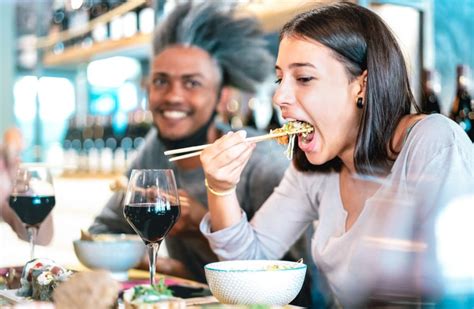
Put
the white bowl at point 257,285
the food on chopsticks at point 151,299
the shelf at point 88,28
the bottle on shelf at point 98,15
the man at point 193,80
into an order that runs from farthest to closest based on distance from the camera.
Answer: the bottle on shelf at point 98,15 → the shelf at point 88,28 → the man at point 193,80 → the white bowl at point 257,285 → the food on chopsticks at point 151,299

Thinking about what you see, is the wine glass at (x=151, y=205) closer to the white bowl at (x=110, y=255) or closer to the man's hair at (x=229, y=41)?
the white bowl at (x=110, y=255)

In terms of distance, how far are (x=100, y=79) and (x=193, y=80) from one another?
1.85 metres

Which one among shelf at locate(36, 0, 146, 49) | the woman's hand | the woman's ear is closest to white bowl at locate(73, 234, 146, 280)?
the woman's hand

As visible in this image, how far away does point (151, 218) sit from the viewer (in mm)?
1205

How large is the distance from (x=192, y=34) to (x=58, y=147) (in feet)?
7.12

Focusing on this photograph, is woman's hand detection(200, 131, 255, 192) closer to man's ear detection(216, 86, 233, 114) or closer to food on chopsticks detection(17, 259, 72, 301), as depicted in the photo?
food on chopsticks detection(17, 259, 72, 301)

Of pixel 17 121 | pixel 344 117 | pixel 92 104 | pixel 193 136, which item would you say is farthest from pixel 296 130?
pixel 17 121

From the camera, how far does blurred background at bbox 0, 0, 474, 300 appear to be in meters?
2.08

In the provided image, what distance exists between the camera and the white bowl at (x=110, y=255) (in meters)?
1.54

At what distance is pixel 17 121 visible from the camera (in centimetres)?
465

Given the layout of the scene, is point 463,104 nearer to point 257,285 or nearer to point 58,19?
point 257,285

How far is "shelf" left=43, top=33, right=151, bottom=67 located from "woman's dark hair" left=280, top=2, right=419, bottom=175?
1841mm

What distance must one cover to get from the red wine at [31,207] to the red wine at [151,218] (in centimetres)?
33

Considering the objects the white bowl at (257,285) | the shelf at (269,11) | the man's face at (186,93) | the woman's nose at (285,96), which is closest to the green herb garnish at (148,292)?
the white bowl at (257,285)
